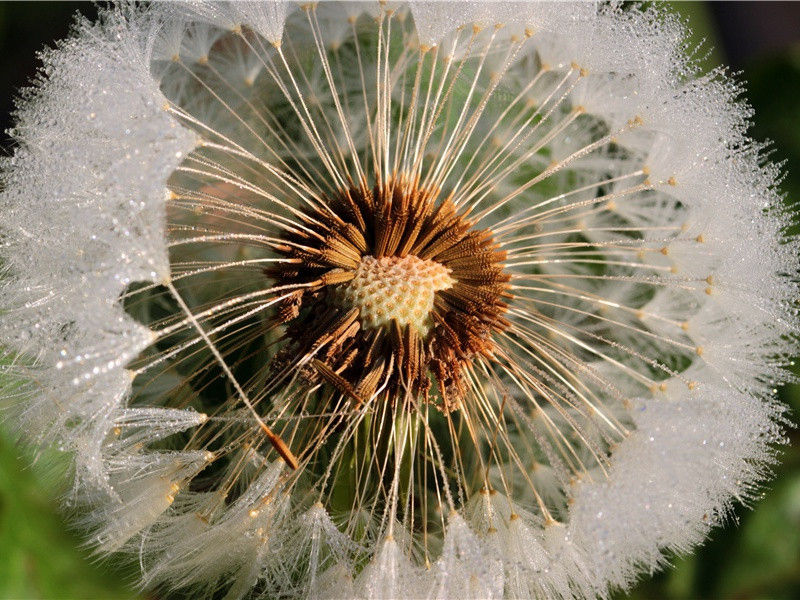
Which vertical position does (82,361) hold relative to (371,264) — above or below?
below

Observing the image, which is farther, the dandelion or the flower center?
the flower center

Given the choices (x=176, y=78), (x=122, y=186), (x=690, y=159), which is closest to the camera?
(x=122, y=186)

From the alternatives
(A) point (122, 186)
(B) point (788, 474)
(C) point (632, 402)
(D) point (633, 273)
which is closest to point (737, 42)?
(B) point (788, 474)

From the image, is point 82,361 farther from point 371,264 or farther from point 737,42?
point 737,42

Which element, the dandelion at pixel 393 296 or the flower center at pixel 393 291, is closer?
the dandelion at pixel 393 296

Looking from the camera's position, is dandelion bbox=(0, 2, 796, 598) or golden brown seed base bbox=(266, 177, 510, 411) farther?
golden brown seed base bbox=(266, 177, 510, 411)
